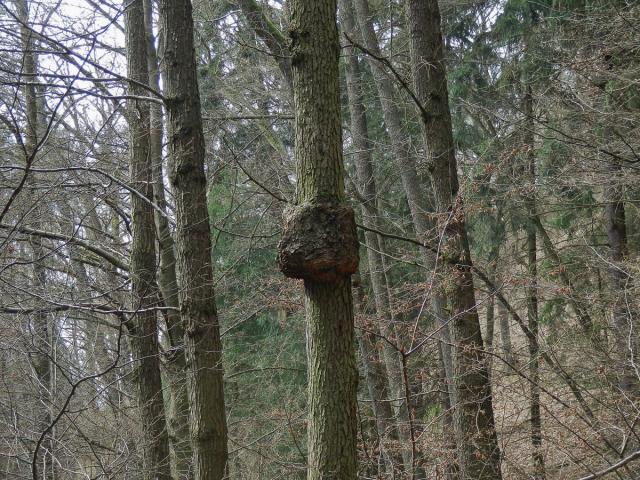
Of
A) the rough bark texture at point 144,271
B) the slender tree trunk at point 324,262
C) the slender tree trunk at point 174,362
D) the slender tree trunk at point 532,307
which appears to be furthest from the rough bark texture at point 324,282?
the slender tree trunk at point 174,362

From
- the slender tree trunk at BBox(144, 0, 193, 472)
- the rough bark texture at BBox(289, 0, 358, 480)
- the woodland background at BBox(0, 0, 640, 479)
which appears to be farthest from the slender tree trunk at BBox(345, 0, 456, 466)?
the rough bark texture at BBox(289, 0, 358, 480)

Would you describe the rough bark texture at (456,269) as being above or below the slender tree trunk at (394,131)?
below

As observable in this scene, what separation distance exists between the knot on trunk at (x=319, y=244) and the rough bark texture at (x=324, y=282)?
5 cm

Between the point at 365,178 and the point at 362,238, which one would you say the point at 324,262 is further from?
the point at 362,238

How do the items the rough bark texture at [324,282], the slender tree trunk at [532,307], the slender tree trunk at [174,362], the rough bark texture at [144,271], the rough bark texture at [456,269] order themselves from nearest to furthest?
the rough bark texture at [324,282], the rough bark texture at [456,269], the slender tree trunk at [532,307], the rough bark texture at [144,271], the slender tree trunk at [174,362]

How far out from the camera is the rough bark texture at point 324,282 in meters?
3.22

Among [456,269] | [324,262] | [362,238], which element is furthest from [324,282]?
[362,238]

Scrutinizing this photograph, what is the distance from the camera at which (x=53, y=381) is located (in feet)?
23.6

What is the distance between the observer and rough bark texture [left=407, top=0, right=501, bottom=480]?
5.73 m

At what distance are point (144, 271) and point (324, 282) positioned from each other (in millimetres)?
5055

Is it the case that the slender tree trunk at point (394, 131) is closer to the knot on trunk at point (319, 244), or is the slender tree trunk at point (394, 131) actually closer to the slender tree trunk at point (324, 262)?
the slender tree trunk at point (324, 262)

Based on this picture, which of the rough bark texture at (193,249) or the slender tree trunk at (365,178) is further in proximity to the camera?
the slender tree trunk at (365,178)

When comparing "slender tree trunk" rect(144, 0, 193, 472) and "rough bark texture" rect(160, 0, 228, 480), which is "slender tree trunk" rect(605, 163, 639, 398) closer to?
"rough bark texture" rect(160, 0, 228, 480)

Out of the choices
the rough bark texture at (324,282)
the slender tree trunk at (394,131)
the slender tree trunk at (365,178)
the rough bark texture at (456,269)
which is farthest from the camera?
the slender tree trunk at (365,178)
